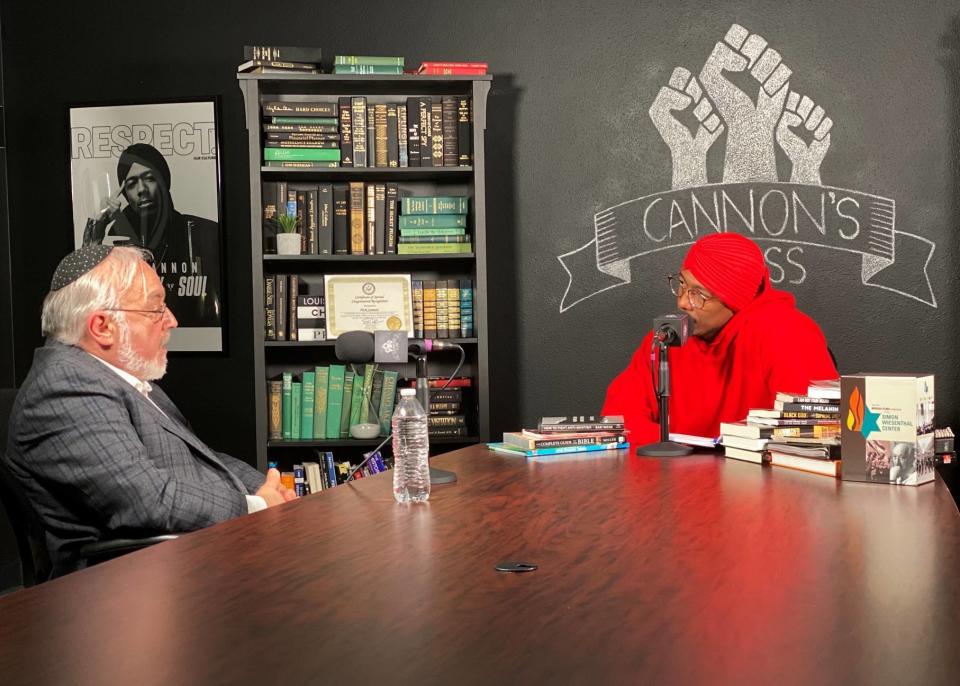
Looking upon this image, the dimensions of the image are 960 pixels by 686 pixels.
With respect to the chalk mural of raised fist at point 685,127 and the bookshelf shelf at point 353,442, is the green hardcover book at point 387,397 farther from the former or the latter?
the chalk mural of raised fist at point 685,127

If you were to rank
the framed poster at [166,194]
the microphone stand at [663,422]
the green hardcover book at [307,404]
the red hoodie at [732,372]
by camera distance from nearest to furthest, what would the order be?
the microphone stand at [663,422]
the red hoodie at [732,372]
the green hardcover book at [307,404]
the framed poster at [166,194]

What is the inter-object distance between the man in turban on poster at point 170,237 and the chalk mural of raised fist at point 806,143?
8.09 feet

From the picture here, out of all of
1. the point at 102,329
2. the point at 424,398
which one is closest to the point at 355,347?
the point at 424,398

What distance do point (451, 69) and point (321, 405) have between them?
4.67ft

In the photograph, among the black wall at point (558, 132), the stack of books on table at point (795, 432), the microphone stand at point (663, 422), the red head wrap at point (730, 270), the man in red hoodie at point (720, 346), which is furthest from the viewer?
the black wall at point (558, 132)

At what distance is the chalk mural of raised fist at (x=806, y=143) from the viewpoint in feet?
14.4

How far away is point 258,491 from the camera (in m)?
2.68

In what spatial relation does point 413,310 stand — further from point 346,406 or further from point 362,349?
point 362,349

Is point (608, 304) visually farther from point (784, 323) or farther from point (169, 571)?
point (169, 571)

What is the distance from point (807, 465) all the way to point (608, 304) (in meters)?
2.18

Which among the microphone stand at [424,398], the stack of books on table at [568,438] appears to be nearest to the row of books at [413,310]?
the stack of books on table at [568,438]

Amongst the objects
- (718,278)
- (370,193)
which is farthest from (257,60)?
(718,278)

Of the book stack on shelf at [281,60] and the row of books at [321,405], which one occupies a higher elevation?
the book stack on shelf at [281,60]

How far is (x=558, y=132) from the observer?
4.52 meters
